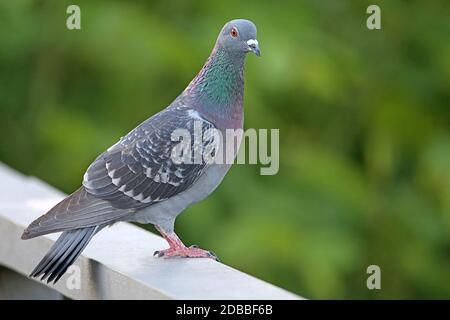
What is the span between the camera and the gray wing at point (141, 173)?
2.90 meters

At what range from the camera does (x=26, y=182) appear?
3998mm

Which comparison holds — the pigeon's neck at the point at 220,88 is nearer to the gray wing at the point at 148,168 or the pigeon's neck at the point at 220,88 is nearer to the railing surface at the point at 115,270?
the gray wing at the point at 148,168

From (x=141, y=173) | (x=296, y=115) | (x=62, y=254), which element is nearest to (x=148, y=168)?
(x=141, y=173)

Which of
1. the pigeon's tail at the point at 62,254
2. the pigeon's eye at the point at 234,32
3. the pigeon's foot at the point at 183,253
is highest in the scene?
the pigeon's eye at the point at 234,32

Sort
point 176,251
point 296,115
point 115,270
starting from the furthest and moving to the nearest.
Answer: point 296,115 → point 176,251 → point 115,270

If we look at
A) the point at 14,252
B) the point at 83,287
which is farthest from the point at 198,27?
the point at 83,287

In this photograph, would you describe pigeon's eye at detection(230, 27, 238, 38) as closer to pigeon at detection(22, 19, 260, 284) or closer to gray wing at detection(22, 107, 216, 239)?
pigeon at detection(22, 19, 260, 284)

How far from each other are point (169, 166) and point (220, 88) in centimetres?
26

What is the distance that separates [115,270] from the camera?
2623 mm

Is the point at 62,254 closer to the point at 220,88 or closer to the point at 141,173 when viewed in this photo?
the point at 141,173

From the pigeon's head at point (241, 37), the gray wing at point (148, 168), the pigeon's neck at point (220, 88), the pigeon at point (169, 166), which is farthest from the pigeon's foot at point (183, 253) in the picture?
the pigeon's head at point (241, 37)

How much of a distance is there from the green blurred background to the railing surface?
1.46m

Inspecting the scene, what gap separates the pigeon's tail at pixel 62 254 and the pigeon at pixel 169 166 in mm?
33

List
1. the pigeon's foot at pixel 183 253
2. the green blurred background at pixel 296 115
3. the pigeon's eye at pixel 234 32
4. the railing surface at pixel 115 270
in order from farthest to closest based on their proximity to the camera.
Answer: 1. the green blurred background at pixel 296 115
2. the pigeon's foot at pixel 183 253
3. the pigeon's eye at pixel 234 32
4. the railing surface at pixel 115 270
